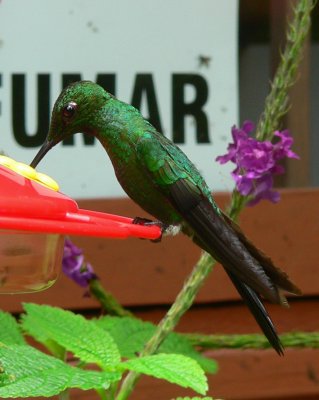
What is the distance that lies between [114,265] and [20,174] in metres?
1.99

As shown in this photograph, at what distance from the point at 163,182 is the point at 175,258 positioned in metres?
1.57

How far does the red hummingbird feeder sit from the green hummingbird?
325 mm

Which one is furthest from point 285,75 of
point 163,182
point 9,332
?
point 9,332

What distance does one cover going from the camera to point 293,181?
3.81 meters

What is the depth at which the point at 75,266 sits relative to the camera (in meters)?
2.89

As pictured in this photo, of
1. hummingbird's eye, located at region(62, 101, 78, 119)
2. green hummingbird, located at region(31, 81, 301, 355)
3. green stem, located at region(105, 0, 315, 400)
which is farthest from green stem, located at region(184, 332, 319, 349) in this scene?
hummingbird's eye, located at region(62, 101, 78, 119)

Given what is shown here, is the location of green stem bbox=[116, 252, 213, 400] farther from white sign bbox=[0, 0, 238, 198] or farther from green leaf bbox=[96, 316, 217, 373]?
white sign bbox=[0, 0, 238, 198]

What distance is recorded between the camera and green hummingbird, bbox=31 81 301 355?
203cm

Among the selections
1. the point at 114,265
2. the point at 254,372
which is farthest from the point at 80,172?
the point at 254,372

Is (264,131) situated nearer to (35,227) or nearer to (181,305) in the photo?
(181,305)

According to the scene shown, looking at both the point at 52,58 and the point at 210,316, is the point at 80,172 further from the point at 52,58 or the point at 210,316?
the point at 210,316

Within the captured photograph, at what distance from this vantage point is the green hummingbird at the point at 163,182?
203cm

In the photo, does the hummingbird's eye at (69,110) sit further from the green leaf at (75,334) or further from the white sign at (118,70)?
the white sign at (118,70)

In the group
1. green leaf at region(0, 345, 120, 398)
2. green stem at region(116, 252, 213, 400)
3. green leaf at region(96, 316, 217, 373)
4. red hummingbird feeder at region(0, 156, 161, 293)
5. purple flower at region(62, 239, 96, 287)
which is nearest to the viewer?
red hummingbird feeder at region(0, 156, 161, 293)
